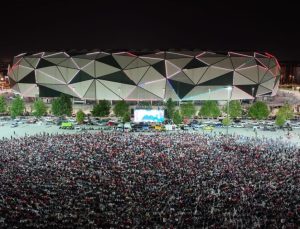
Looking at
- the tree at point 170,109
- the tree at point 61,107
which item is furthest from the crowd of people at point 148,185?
the tree at point 61,107

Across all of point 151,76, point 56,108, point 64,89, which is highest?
point 151,76

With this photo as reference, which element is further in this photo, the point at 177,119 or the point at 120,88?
the point at 120,88

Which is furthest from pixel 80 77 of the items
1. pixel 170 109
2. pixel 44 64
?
pixel 170 109

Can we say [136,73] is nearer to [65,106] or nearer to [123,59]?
[123,59]

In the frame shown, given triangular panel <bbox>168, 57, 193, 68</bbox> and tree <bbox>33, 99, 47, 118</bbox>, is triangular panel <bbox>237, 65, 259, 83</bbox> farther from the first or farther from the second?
tree <bbox>33, 99, 47, 118</bbox>

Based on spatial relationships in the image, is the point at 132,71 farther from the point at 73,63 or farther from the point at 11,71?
the point at 11,71

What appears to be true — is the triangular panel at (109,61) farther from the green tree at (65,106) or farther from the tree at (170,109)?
the tree at (170,109)

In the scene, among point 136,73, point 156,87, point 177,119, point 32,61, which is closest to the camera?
point 177,119
